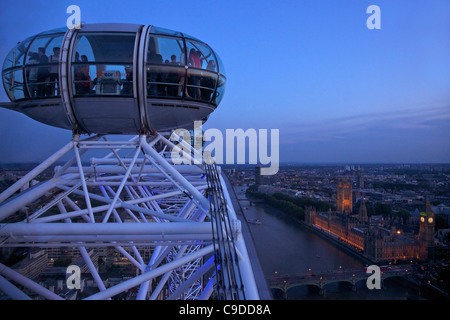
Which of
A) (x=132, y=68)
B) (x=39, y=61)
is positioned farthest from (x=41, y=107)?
(x=132, y=68)

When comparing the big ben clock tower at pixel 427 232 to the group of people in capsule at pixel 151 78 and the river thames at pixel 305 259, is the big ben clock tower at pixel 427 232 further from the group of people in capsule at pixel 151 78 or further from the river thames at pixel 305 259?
the group of people in capsule at pixel 151 78

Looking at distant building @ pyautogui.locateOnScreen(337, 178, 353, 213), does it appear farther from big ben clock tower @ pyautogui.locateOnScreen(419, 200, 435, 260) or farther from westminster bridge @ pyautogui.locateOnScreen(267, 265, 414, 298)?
westminster bridge @ pyautogui.locateOnScreen(267, 265, 414, 298)

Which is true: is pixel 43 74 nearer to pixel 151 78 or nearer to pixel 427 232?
pixel 151 78

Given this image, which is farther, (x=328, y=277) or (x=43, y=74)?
(x=328, y=277)

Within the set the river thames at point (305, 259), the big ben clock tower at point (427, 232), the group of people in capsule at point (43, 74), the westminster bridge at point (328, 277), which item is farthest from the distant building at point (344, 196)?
the group of people in capsule at point (43, 74)

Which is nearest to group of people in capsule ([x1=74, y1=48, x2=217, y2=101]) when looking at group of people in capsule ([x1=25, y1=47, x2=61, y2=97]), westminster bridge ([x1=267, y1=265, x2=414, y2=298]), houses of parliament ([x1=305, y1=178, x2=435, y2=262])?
group of people in capsule ([x1=25, y1=47, x2=61, y2=97])

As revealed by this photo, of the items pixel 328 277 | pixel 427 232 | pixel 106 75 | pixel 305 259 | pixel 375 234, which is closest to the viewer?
pixel 106 75

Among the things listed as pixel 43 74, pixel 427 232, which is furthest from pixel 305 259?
pixel 43 74

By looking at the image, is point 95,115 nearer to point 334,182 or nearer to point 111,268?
point 111,268
